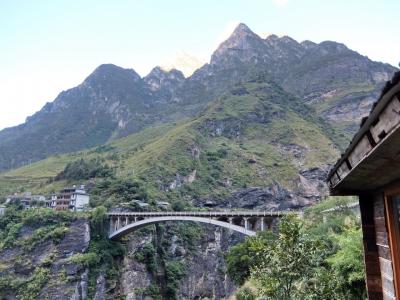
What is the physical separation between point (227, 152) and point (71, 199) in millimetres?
41746

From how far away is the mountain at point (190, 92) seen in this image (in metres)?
132

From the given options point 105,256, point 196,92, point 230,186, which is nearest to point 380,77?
point 196,92

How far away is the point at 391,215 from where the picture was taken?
12.4 feet

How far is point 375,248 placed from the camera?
452 cm

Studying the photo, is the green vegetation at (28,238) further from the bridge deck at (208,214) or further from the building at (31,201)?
the building at (31,201)

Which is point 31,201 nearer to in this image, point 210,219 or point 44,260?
point 44,260

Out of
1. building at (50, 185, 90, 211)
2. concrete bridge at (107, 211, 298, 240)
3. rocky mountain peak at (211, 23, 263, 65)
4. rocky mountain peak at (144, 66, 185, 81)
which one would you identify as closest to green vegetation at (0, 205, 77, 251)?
concrete bridge at (107, 211, 298, 240)

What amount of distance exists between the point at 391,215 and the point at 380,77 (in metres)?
150

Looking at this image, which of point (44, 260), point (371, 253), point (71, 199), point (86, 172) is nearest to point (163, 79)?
point (86, 172)

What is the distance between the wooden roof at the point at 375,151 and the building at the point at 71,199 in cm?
4574

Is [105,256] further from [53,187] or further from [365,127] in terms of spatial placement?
[365,127]

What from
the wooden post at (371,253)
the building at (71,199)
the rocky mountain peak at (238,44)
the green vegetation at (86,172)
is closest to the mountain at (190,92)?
the rocky mountain peak at (238,44)

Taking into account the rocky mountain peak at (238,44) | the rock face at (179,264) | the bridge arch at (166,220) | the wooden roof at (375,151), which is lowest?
the rock face at (179,264)

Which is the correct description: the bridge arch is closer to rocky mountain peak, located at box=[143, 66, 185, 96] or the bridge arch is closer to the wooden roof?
the wooden roof
